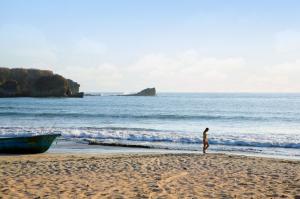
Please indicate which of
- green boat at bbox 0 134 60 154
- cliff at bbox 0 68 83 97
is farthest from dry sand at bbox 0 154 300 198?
cliff at bbox 0 68 83 97

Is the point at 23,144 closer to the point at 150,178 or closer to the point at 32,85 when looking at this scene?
the point at 150,178

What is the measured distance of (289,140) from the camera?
2903 centimetres

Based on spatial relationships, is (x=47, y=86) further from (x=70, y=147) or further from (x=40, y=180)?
(x=40, y=180)

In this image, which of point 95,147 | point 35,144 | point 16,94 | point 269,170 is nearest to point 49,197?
point 269,170

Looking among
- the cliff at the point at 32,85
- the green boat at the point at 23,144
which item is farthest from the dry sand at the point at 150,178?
the cliff at the point at 32,85

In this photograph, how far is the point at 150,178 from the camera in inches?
509

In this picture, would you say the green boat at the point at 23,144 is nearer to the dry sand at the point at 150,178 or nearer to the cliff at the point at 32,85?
the dry sand at the point at 150,178

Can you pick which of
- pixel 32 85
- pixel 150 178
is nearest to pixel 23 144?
pixel 150 178

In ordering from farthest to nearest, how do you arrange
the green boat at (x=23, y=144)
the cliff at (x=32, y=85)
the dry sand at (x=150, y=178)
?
1. the cliff at (x=32, y=85)
2. the green boat at (x=23, y=144)
3. the dry sand at (x=150, y=178)

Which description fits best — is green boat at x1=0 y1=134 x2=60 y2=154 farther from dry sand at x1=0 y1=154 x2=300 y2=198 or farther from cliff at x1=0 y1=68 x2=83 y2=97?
cliff at x1=0 y1=68 x2=83 y2=97

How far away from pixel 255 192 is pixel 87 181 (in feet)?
16.2

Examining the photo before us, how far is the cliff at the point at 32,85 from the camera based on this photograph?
483ft

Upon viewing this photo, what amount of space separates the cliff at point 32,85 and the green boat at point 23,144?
12934 centimetres

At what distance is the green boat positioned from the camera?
2056 centimetres
